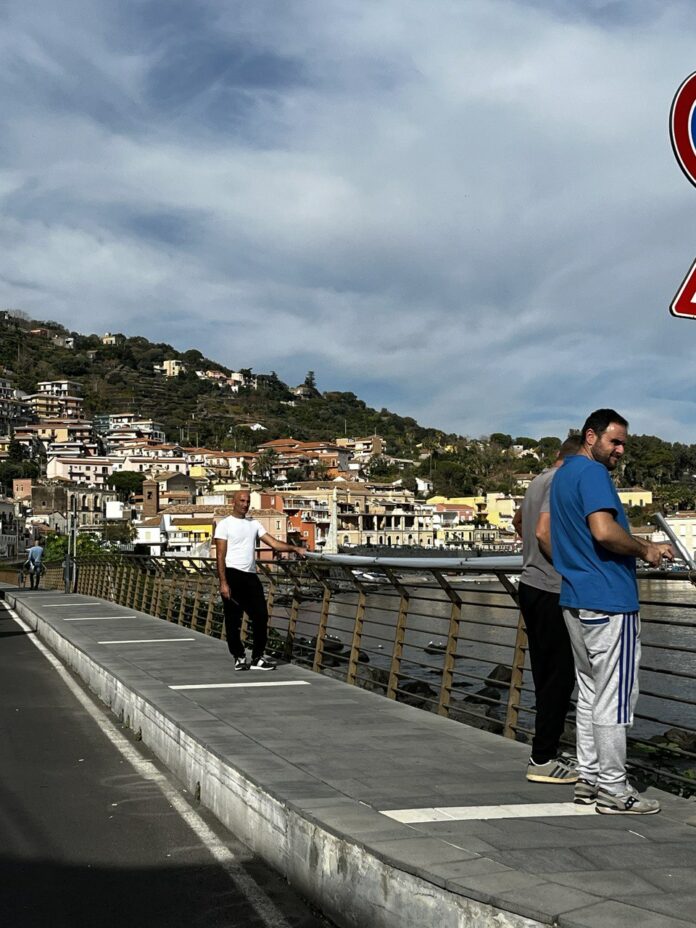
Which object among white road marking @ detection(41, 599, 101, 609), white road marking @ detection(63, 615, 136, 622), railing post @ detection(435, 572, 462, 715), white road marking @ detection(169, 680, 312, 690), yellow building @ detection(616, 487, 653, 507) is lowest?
white road marking @ detection(41, 599, 101, 609)

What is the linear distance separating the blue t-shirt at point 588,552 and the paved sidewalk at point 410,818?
3.26 feet

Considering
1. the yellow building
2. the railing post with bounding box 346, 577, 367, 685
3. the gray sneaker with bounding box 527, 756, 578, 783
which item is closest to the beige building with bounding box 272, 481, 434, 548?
the yellow building

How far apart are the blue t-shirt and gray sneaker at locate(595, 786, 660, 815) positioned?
→ 85 cm

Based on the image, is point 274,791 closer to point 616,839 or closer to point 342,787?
point 342,787

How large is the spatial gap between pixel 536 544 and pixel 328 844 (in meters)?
2.30

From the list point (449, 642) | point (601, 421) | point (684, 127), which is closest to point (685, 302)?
point (684, 127)

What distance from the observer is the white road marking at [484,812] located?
5.07 meters

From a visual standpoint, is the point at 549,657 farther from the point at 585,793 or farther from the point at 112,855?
the point at 112,855

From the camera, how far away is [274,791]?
18.3 feet

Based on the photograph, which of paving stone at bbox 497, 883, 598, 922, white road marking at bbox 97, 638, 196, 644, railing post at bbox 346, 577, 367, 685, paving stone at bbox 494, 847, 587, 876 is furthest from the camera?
white road marking at bbox 97, 638, 196, 644

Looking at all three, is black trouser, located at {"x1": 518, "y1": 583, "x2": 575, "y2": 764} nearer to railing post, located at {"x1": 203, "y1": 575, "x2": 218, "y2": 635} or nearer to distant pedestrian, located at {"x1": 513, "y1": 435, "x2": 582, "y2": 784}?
distant pedestrian, located at {"x1": 513, "y1": 435, "x2": 582, "y2": 784}

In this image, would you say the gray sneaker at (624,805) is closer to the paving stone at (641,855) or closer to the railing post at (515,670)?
the paving stone at (641,855)

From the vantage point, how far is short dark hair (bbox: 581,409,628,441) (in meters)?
5.57

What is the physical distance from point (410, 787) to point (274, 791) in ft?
2.38
